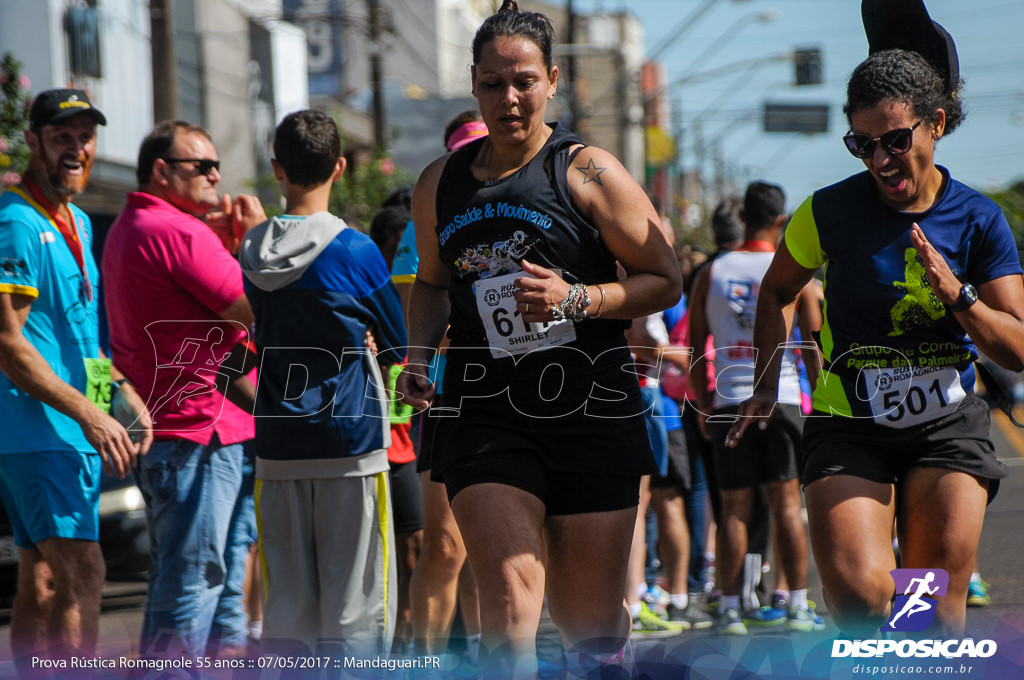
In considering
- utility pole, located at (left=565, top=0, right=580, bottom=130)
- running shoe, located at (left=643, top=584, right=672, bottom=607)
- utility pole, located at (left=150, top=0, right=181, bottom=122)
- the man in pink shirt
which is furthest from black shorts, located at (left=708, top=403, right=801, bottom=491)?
utility pole, located at (left=565, top=0, right=580, bottom=130)

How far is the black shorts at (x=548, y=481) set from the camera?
357cm

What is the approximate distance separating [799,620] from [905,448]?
9.22 ft

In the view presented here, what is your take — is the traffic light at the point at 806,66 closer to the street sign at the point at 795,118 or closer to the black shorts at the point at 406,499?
the street sign at the point at 795,118

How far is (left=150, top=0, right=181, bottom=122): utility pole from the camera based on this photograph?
1163cm

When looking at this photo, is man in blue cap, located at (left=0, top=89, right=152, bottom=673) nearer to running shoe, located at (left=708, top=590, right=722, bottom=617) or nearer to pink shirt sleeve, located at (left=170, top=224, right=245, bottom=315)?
pink shirt sleeve, located at (left=170, top=224, right=245, bottom=315)

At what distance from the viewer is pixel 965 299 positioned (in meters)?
3.50

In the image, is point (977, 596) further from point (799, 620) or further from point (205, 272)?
point (205, 272)

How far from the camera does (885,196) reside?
3820 millimetres

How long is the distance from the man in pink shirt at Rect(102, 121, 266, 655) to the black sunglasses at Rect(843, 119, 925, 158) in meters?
2.31

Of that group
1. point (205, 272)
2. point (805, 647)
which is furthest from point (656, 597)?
point (205, 272)

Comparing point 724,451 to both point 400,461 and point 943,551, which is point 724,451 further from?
point 943,551

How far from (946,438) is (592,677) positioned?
133 cm

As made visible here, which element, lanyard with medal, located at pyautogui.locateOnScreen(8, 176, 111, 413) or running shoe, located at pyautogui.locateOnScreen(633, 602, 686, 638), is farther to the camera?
running shoe, located at pyautogui.locateOnScreen(633, 602, 686, 638)

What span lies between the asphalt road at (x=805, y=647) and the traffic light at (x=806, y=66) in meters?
17.9
